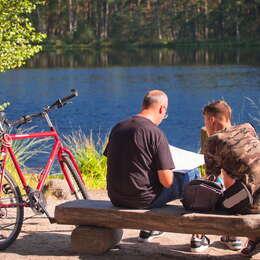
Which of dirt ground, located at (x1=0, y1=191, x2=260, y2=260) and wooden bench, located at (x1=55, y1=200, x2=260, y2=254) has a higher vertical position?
wooden bench, located at (x1=55, y1=200, x2=260, y2=254)

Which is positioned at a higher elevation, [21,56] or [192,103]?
[21,56]

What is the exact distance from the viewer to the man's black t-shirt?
213 inches

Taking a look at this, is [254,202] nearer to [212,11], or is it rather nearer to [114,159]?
[114,159]

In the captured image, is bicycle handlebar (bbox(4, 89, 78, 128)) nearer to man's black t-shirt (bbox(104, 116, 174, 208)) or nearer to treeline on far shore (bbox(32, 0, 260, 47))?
man's black t-shirt (bbox(104, 116, 174, 208))

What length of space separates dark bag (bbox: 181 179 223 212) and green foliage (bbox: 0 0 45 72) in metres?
7.98

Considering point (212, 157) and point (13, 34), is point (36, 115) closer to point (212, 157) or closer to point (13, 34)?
point (212, 157)

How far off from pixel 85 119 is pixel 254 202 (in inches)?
936

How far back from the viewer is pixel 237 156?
5195 mm

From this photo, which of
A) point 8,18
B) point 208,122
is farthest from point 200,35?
point 208,122

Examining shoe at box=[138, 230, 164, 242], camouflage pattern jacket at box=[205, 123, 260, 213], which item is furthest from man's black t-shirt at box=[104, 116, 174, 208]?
shoe at box=[138, 230, 164, 242]

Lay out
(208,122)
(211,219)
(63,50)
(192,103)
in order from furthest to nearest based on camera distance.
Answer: (63,50) → (192,103) → (208,122) → (211,219)

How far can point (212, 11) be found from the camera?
98188 mm

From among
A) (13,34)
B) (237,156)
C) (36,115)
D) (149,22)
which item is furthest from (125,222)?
(149,22)

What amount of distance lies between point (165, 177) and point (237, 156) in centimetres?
54
